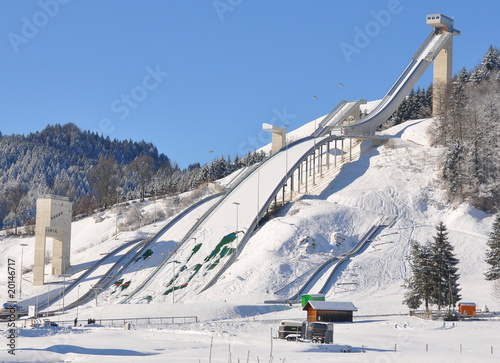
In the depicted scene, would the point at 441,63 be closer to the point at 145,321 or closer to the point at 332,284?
the point at 332,284

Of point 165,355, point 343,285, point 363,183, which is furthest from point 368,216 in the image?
point 165,355

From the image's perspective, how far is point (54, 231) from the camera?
6456 centimetres

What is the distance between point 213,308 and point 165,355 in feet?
59.6

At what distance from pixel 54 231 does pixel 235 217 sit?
16.4m

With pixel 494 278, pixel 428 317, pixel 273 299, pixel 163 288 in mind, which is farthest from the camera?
pixel 163 288

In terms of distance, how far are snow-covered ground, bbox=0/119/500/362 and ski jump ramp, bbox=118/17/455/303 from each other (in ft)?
5.30

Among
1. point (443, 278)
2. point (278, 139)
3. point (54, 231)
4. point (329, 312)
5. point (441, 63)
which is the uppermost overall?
point (441, 63)

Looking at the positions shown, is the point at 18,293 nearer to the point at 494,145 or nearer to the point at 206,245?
the point at 206,245

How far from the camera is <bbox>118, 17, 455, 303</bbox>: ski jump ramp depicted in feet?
183

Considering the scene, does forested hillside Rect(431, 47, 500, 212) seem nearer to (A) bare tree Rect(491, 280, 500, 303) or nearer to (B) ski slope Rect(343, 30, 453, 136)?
(B) ski slope Rect(343, 30, 453, 136)

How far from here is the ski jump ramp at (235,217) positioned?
55844mm

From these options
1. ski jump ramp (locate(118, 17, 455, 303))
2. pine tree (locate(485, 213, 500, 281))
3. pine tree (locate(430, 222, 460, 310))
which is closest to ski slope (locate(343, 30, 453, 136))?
ski jump ramp (locate(118, 17, 455, 303))

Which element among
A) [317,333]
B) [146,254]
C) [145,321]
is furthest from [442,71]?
[317,333]

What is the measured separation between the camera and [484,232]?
2387 inches
